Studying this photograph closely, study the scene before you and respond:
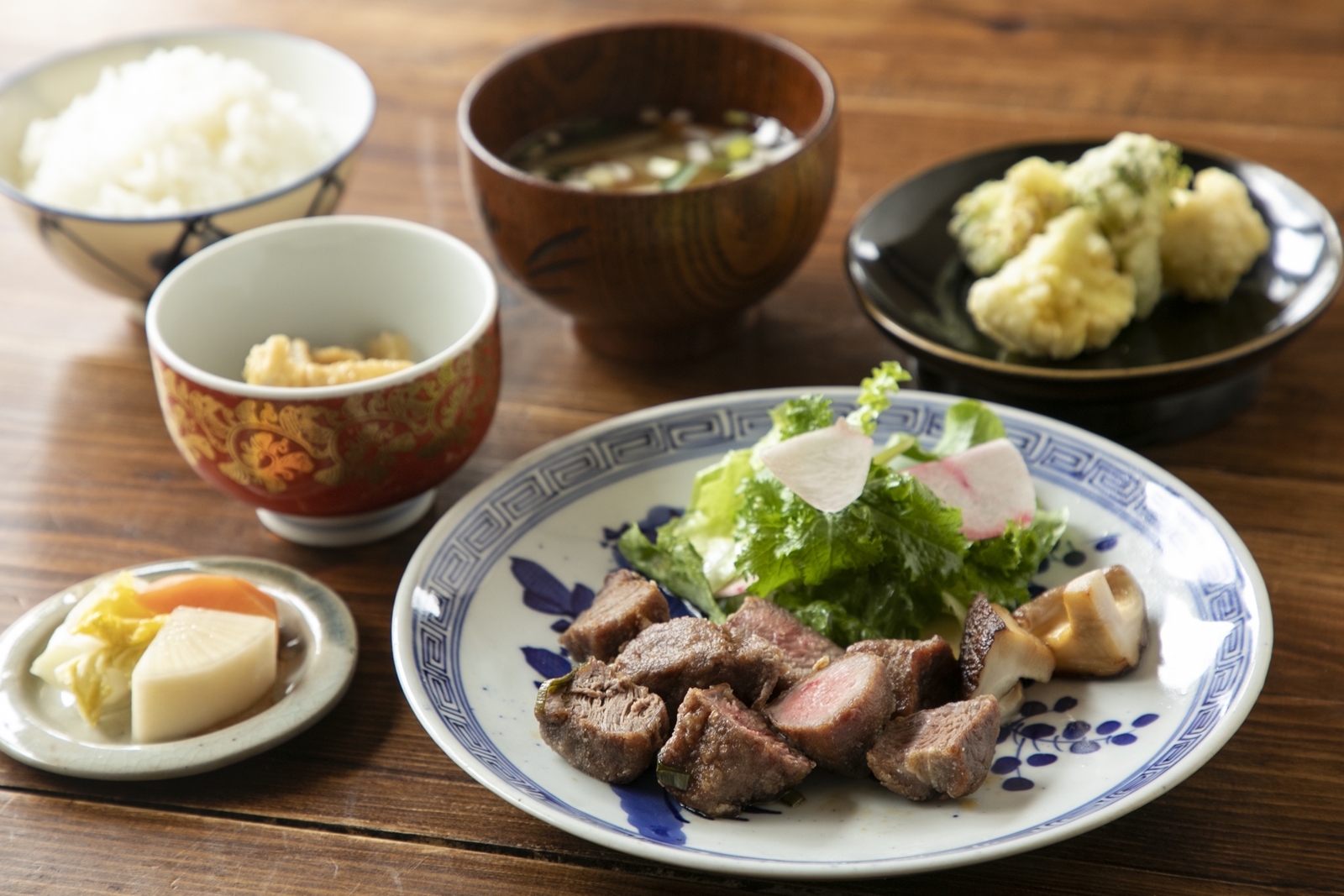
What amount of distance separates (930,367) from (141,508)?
1.37 metres

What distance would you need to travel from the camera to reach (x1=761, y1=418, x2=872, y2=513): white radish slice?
1658 mm

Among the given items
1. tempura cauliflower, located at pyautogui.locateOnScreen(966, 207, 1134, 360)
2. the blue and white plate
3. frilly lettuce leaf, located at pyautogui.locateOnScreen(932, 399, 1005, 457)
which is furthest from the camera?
tempura cauliflower, located at pyautogui.locateOnScreen(966, 207, 1134, 360)

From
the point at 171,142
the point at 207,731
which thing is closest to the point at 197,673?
the point at 207,731

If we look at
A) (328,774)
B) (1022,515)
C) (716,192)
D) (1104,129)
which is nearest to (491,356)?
(716,192)

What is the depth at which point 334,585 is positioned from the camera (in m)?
1.87

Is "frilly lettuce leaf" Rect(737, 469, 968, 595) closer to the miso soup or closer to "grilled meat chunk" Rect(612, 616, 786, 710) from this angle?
"grilled meat chunk" Rect(612, 616, 786, 710)

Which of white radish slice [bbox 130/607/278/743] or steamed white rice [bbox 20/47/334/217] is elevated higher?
steamed white rice [bbox 20/47/334/217]

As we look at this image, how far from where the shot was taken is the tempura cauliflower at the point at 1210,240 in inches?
84.7

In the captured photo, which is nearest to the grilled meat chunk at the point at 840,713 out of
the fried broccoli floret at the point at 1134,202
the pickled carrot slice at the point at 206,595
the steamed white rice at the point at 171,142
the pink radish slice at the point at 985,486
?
the pink radish slice at the point at 985,486

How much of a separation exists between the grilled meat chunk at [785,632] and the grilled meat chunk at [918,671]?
0.06 meters

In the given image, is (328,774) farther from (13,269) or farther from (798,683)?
(13,269)

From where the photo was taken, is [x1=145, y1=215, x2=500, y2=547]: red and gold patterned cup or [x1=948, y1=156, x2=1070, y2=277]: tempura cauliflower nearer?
[x1=145, y1=215, x2=500, y2=547]: red and gold patterned cup

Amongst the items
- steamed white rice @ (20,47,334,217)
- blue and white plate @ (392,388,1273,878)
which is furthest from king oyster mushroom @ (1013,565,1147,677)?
steamed white rice @ (20,47,334,217)

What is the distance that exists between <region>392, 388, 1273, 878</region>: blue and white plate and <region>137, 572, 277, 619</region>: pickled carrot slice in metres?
0.23
